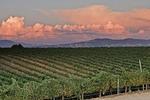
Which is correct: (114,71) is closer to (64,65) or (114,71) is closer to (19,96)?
(64,65)

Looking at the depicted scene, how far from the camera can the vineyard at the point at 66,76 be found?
23.8m

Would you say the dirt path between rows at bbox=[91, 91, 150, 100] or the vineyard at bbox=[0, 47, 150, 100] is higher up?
the vineyard at bbox=[0, 47, 150, 100]

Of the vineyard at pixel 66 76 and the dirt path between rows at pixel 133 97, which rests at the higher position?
the vineyard at pixel 66 76

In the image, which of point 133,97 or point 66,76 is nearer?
point 133,97

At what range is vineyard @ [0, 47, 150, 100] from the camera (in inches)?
938

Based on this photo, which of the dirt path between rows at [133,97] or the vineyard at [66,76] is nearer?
the vineyard at [66,76]

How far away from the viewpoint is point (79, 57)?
171ft

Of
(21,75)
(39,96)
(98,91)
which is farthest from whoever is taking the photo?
(21,75)

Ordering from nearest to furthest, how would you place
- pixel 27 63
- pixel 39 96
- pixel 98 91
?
pixel 39 96, pixel 98 91, pixel 27 63

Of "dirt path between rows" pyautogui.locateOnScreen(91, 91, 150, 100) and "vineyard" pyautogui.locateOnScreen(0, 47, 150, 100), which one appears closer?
"vineyard" pyautogui.locateOnScreen(0, 47, 150, 100)

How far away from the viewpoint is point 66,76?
125 feet

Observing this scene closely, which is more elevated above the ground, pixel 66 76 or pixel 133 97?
pixel 66 76

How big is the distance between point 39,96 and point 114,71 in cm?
1851

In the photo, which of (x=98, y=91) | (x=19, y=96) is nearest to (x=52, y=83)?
(x=19, y=96)
